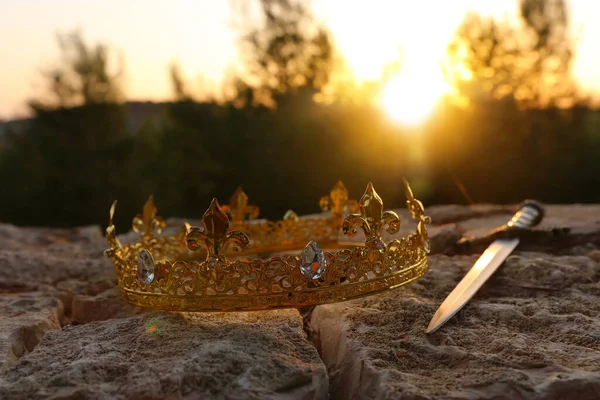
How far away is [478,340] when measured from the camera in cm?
161

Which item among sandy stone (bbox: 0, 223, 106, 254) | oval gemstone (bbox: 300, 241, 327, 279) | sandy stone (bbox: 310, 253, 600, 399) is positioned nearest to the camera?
sandy stone (bbox: 310, 253, 600, 399)

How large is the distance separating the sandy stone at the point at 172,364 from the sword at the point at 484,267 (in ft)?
1.51

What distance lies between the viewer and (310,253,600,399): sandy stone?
1311 millimetres

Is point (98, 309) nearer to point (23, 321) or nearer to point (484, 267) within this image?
point (23, 321)

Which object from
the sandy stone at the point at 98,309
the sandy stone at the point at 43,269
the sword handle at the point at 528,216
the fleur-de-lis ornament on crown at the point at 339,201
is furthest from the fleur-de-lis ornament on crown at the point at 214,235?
the sword handle at the point at 528,216

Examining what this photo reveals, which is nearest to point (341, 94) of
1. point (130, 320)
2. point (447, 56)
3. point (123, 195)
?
point (447, 56)

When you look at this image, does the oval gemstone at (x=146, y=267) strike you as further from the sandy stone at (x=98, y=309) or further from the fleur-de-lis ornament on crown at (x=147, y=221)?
the fleur-de-lis ornament on crown at (x=147, y=221)

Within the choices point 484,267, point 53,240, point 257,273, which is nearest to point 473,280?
point 484,267

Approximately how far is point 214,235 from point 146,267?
29 centimetres

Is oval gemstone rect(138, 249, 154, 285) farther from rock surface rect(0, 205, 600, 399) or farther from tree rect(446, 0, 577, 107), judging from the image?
tree rect(446, 0, 577, 107)

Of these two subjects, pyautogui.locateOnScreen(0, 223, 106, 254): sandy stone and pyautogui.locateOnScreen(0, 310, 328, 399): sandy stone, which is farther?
pyautogui.locateOnScreen(0, 223, 106, 254): sandy stone

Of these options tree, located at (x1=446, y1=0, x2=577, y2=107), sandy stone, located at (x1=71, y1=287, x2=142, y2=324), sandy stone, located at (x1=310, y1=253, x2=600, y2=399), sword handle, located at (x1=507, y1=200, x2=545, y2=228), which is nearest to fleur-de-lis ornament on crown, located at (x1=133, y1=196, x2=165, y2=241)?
sandy stone, located at (x1=71, y1=287, x2=142, y2=324)

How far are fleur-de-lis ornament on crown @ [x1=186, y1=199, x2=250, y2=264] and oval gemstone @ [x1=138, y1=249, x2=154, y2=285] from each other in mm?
167

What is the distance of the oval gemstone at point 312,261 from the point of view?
182cm
